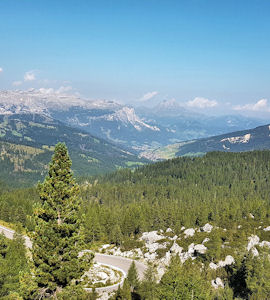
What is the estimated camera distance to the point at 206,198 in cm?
18750

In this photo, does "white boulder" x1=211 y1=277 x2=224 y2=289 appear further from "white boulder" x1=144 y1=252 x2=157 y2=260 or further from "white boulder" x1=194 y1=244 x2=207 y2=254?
"white boulder" x1=144 y1=252 x2=157 y2=260

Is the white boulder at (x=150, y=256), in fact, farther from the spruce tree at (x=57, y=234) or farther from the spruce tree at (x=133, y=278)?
the spruce tree at (x=57, y=234)

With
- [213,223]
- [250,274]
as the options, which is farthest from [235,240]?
[250,274]

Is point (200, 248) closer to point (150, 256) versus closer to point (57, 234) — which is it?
point (150, 256)

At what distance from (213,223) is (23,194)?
12508 centimetres

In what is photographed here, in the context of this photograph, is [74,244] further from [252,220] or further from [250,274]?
[252,220]

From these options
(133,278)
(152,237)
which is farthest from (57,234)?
(152,237)

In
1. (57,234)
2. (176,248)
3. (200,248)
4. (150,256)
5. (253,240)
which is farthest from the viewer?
(150,256)

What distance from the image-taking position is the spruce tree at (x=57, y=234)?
3512cm

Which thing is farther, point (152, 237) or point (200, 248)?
point (152, 237)

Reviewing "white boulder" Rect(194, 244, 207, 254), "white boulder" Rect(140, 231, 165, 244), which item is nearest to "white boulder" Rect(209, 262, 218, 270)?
"white boulder" Rect(194, 244, 207, 254)

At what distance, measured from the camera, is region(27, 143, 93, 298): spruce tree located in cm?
3512

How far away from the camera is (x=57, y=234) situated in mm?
35812

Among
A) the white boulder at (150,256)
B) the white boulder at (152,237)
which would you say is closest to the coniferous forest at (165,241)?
the white boulder at (150,256)
